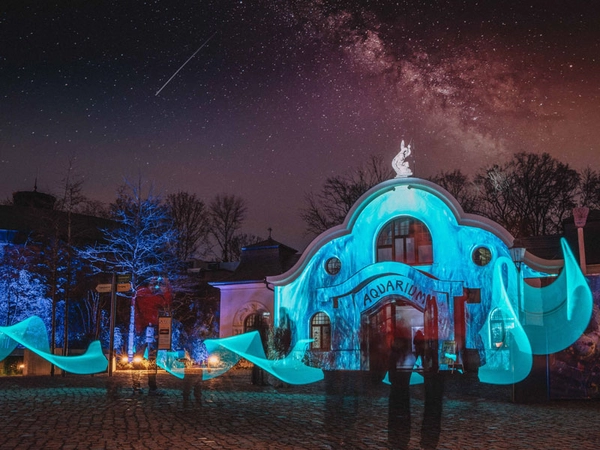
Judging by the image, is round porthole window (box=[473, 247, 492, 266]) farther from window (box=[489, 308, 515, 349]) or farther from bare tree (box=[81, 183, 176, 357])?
bare tree (box=[81, 183, 176, 357])

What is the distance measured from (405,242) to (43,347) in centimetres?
1864

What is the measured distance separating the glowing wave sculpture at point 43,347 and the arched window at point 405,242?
13.9 meters

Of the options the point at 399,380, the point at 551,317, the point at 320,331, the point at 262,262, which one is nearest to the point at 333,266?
the point at 320,331

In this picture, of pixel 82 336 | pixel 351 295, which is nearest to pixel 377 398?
Answer: pixel 351 295

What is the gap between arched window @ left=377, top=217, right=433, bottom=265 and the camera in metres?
31.1

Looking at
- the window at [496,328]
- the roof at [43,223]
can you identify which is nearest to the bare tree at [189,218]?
the roof at [43,223]

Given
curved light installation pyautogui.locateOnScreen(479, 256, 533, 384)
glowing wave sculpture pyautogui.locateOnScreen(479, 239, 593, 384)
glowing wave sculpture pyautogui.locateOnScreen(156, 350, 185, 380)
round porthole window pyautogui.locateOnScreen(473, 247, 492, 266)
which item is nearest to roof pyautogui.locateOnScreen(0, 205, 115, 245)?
glowing wave sculpture pyautogui.locateOnScreen(156, 350, 185, 380)

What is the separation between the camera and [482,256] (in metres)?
29.6

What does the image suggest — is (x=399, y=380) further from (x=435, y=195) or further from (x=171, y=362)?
(x=171, y=362)

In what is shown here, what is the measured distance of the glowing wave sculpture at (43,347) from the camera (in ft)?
80.4

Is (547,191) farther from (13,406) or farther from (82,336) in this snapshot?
(13,406)

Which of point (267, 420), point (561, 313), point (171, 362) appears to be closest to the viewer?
point (267, 420)

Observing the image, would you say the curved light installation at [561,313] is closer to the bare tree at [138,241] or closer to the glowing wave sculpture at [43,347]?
the glowing wave sculpture at [43,347]

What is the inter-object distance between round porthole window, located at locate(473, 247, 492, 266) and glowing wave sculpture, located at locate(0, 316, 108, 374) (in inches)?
674
